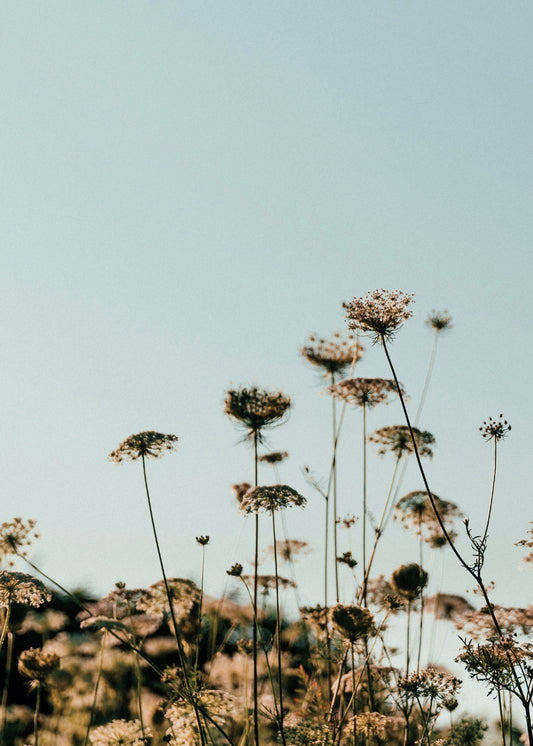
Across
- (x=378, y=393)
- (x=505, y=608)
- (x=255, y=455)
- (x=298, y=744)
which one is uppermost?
(x=378, y=393)

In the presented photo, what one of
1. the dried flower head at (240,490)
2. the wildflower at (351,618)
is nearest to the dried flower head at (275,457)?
the dried flower head at (240,490)

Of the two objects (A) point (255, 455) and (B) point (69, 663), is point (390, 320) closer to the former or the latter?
(A) point (255, 455)

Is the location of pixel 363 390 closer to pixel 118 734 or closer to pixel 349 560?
pixel 349 560

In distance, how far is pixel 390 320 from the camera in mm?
4906

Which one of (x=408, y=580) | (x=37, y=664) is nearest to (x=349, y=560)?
(x=408, y=580)

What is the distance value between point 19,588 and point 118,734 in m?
1.35

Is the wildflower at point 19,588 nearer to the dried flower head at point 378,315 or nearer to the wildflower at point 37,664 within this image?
the wildflower at point 37,664

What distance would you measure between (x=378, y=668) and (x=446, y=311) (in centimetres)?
451

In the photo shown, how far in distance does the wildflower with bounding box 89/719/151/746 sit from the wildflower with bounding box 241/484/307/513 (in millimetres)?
1842

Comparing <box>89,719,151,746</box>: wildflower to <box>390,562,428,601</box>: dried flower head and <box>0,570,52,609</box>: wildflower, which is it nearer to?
<box>0,570,52,609</box>: wildflower

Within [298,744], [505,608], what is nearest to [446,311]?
[505,608]

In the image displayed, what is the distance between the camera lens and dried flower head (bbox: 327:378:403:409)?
695 centimetres

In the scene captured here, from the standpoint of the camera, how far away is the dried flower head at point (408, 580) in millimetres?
6246

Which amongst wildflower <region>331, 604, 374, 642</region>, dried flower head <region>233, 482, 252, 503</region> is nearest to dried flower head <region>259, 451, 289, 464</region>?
dried flower head <region>233, 482, 252, 503</region>
